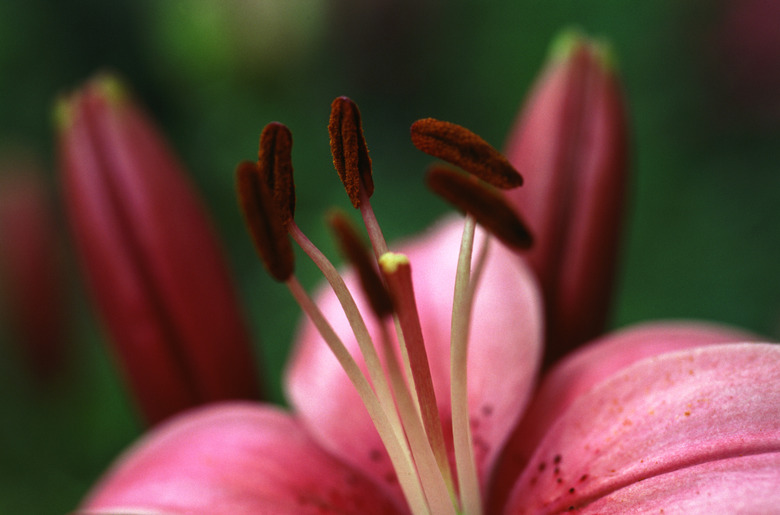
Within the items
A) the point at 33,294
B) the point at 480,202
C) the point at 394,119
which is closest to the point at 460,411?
the point at 480,202

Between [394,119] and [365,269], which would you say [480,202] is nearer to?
[365,269]

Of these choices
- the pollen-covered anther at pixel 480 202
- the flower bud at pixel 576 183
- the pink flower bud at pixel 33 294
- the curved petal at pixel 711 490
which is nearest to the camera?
the curved petal at pixel 711 490

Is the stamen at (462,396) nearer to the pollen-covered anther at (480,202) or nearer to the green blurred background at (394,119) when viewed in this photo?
the pollen-covered anther at (480,202)

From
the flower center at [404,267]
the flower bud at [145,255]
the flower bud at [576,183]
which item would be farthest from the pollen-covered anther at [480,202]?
the flower bud at [145,255]

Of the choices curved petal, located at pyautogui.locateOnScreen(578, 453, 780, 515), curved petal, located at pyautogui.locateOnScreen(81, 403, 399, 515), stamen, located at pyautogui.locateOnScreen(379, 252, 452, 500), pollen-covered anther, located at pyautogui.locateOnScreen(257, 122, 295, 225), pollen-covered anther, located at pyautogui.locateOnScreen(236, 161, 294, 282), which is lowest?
curved petal, located at pyautogui.locateOnScreen(81, 403, 399, 515)

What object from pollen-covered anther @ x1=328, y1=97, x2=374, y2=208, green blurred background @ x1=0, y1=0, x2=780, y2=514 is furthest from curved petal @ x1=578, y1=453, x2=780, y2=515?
green blurred background @ x1=0, y1=0, x2=780, y2=514

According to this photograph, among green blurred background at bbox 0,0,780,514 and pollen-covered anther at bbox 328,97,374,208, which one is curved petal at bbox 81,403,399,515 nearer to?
pollen-covered anther at bbox 328,97,374,208

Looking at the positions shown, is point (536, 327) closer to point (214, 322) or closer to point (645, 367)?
point (645, 367)
